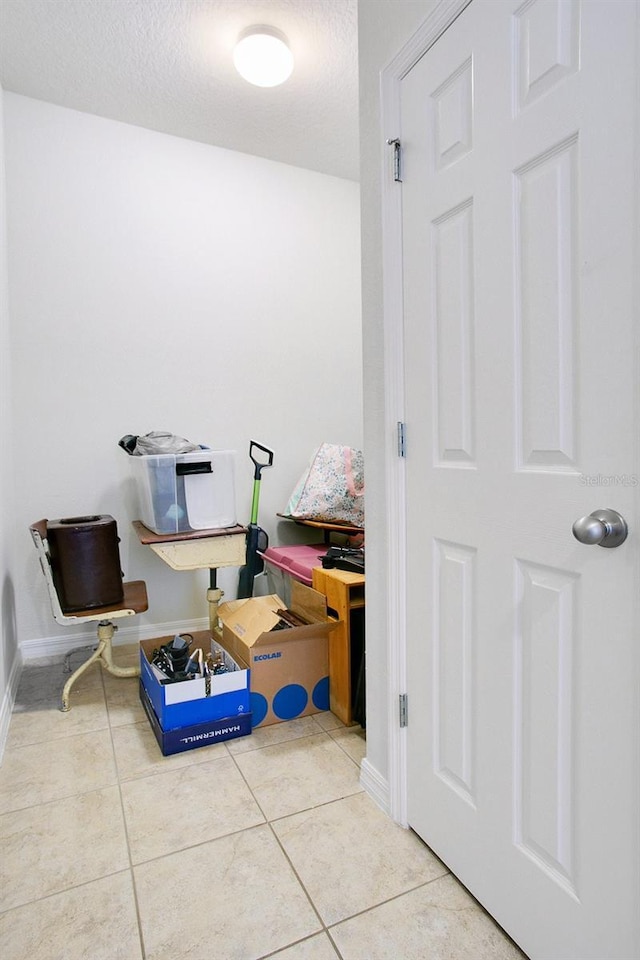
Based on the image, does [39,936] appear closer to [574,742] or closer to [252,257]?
[574,742]

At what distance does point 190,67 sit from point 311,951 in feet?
11.1

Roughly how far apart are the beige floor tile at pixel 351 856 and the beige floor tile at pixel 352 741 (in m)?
0.27

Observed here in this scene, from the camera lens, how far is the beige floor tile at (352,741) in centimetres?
201

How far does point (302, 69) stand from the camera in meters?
2.67

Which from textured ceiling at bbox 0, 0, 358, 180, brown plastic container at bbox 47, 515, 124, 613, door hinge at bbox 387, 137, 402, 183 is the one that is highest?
textured ceiling at bbox 0, 0, 358, 180

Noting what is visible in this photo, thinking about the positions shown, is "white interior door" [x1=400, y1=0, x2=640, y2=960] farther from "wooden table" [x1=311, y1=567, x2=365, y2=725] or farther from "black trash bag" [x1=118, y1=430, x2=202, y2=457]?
"black trash bag" [x1=118, y1=430, x2=202, y2=457]

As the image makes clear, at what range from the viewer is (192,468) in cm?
256

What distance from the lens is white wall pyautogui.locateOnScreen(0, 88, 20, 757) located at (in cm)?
243

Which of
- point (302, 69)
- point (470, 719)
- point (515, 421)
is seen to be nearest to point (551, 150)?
point (515, 421)

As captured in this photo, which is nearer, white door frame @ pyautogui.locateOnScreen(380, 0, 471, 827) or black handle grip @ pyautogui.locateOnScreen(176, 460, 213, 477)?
white door frame @ pyautogui.locateOnScreen(380, 0, 471, 827)

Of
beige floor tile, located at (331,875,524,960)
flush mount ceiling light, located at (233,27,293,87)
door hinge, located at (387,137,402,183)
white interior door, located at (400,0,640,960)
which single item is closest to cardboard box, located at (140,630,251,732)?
white interior door, located at (400,0,640,960)

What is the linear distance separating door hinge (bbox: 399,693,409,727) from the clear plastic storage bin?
1349mm

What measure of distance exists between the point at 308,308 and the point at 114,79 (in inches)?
60.8

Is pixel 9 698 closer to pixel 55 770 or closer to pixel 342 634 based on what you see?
pixel 55 770
